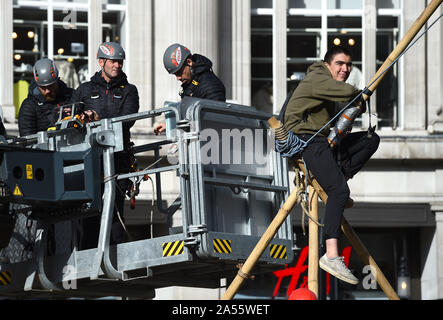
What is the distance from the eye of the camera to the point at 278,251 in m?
14.7

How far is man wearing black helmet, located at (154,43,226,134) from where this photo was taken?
15.0 m

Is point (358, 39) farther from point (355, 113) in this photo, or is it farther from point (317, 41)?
point (355, 113)

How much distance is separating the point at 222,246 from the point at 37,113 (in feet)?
12.0

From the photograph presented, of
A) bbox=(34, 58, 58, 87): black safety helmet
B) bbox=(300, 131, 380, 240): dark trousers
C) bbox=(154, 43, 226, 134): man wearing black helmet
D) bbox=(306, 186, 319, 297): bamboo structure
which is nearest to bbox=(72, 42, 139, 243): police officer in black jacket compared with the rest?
bbox=(34, 58, 58, 87): black safety helmet

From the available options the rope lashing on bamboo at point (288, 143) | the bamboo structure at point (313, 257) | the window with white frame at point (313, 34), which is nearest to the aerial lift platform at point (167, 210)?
the rope lashing on bamboo at point (288, 143)

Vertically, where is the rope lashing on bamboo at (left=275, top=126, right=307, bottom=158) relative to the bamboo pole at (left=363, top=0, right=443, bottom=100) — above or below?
below

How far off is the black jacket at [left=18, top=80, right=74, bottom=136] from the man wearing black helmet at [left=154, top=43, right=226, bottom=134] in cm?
191

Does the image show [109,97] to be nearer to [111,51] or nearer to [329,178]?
[111,51]

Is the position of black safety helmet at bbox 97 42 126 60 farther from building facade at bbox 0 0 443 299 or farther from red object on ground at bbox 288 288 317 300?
building facade at bbox 0 0 443 299
